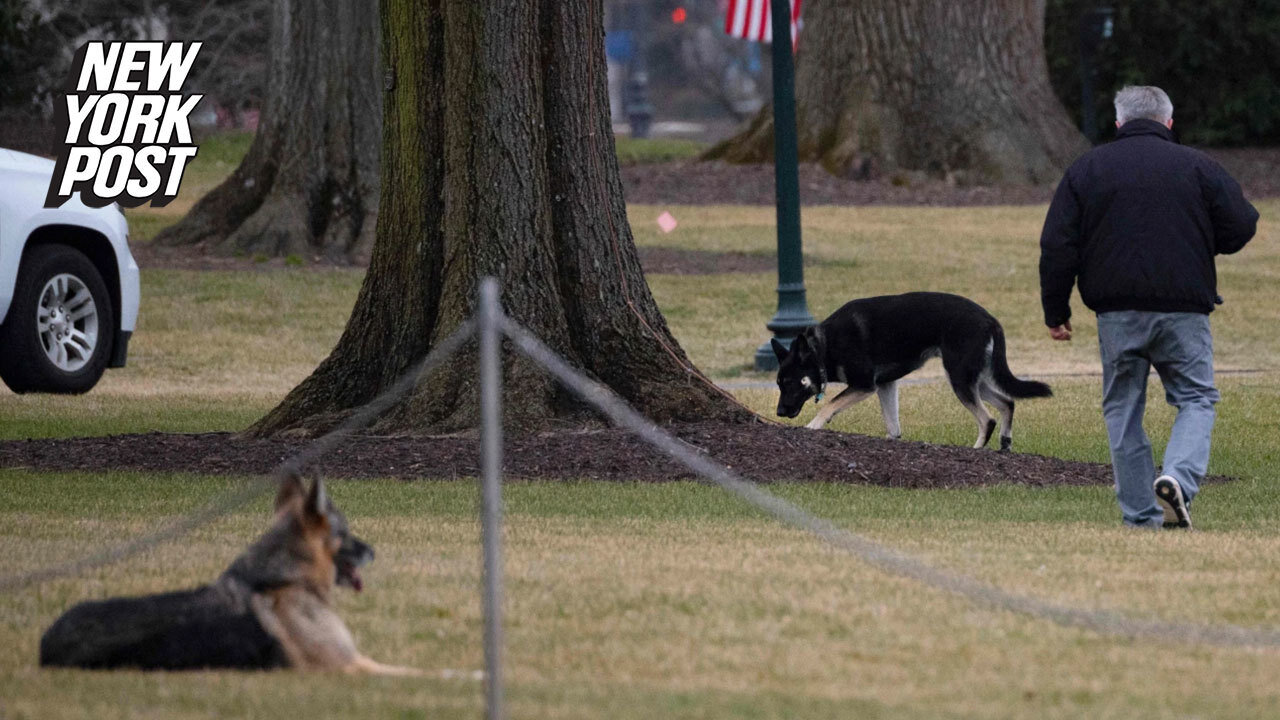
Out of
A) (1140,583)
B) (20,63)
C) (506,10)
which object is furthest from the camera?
(20,63)

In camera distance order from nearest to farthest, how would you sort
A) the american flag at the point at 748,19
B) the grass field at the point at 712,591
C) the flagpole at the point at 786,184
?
the grass field at the point at 712,591 → the flagpole at the point at 786,184 → the american flag at the point at 748,19

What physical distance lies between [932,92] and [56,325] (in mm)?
17948

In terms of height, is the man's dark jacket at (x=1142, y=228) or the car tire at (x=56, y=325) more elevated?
the man's dark jacket at (x=1142, y=228)

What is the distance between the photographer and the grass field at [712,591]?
5133 millimetres

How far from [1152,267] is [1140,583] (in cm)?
205

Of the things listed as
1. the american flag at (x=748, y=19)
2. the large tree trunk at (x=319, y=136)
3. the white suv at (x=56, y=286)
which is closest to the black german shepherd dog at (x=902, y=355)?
the white suv at (x=56, y=286)

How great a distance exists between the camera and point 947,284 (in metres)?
22.2

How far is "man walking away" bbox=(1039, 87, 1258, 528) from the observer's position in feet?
27.9

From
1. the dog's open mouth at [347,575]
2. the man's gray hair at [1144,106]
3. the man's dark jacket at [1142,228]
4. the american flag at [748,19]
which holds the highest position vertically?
the american flag at [748,19]

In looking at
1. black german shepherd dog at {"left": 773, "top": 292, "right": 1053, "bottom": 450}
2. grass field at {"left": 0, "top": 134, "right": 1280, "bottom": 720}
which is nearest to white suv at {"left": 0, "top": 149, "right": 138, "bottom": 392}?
grass field at {"left": 0, "top": 134, "right": 1280, "bottom": 720}

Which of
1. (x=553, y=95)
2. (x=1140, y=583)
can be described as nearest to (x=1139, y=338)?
(x=1140, y=583)

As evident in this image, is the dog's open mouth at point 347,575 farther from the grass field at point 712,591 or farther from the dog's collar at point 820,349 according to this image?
the dog's collar at point 820,349

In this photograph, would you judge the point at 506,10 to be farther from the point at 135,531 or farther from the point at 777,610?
the point at 777,610

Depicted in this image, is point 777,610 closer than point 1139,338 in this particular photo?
Yes
